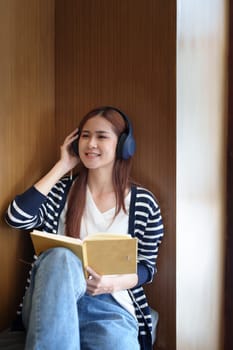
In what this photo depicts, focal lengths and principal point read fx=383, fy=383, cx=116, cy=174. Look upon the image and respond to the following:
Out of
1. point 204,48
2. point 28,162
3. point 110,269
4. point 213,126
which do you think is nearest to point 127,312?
point 110,269

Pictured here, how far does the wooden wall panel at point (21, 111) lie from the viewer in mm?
1212

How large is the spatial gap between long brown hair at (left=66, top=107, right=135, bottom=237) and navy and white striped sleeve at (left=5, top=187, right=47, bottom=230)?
0.10m

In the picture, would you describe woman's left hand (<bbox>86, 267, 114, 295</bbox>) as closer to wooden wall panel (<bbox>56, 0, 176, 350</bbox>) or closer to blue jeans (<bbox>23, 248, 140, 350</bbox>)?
blue jeans (<bbox>23, 248, 140, 350</bbox>)

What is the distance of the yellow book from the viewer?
1.00m

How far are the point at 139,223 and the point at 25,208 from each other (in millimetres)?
359

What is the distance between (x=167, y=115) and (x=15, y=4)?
0.60 meters

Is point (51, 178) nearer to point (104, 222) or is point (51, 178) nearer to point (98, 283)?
point (104, 222)

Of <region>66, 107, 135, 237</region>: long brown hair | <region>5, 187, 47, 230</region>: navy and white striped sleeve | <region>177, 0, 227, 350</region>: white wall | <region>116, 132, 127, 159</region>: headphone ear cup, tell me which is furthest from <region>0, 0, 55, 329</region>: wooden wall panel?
<region>177, 0, 227, 350</region>: white wall

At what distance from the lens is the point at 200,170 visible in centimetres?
140

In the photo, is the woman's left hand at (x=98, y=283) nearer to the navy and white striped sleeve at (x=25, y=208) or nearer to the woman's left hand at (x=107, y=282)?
the woman's left hand at (x=107, y=282)

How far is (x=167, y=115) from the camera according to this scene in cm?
123

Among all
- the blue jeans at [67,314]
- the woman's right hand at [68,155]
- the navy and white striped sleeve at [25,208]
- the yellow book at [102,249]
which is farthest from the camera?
the woman's right hand at [68,155]

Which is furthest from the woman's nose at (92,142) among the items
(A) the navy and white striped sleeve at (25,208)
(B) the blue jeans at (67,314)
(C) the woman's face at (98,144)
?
A: (B) the blue jeans at (67,314)

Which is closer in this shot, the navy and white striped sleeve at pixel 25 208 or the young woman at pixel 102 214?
the young woman at pixel 102 214
